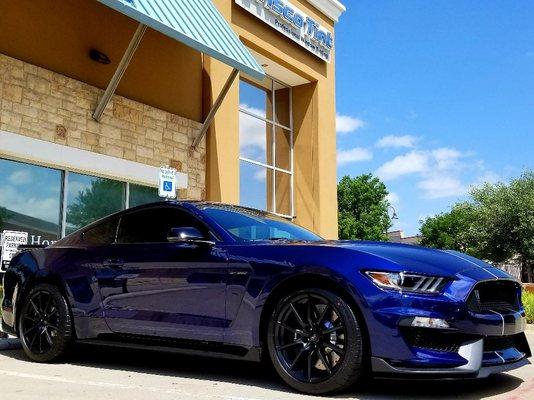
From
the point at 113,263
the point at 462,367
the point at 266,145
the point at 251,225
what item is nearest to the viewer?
the point at 462,367

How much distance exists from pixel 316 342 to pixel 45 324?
9.51 ft

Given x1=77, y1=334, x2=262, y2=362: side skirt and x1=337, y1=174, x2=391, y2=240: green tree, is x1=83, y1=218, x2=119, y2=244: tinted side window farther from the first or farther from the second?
x1=337, y1=174, x2=391, y2=240: green tree

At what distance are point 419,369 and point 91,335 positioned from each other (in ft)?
9.80

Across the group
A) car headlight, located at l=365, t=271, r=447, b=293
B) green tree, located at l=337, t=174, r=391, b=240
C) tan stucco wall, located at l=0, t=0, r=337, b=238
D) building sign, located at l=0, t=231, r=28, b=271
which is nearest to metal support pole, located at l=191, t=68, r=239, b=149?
tan stucco wall, located at l=0, t=0, r=337, b=238

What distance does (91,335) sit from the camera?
5.68 m

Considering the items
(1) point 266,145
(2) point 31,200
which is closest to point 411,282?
(2) point 31,200

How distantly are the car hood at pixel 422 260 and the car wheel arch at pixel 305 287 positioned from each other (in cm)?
29

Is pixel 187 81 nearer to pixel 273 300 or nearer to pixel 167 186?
pixel 167 186

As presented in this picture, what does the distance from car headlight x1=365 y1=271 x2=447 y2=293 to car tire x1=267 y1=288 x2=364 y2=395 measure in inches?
12.5

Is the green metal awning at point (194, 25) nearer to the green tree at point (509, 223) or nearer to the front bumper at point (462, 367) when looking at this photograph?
the front bumper at point (462, 367)

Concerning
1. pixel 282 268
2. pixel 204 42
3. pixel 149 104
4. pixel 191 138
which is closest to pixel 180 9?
pixel 204 42

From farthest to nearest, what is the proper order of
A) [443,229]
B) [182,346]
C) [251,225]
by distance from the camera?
[443,229]
[251,225]
[182,346]

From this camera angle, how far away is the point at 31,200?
444 inches

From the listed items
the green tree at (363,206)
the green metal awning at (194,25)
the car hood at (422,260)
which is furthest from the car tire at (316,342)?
the green tree at (363,206)
